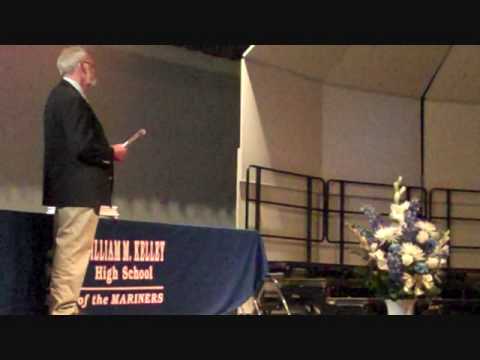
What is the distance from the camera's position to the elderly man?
2.98m

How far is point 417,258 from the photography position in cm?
287

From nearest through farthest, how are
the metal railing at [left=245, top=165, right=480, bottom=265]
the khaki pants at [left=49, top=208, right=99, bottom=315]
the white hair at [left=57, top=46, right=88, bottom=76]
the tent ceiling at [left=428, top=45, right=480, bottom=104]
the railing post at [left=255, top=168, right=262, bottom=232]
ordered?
the khaki pants at [left=49, top=208, right=99, bottom=315] → the white hair at [left=57, top=46, right=88, bottom=76] → the railing post at [left=255, top=168, right=262, bottom=232] → the metal railing at [left=245, top=165, right=480, bottom=265] → the tent ceiling at [left=428, top=45, right=480, bottom=104]

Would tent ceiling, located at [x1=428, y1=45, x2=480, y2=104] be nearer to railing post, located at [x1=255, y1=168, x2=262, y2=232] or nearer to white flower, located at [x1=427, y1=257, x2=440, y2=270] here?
railing post, located at [x1=255, y1=168, x2=262, y2=232]

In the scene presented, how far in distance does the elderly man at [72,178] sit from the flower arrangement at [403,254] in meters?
1.11

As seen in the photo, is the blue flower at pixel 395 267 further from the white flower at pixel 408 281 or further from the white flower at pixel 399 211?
the white flower at pixel 399 211

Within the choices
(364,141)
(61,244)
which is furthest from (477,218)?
(61,244)

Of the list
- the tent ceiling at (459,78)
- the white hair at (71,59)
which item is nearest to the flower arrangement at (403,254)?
the white hair at (71,59)

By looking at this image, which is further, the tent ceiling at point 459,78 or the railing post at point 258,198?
the tent ceiling at point 459,78

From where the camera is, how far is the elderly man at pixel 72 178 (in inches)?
117

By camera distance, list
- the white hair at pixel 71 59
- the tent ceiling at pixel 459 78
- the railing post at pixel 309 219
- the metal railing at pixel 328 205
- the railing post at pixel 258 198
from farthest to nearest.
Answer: the tent ceiling at pixel 459 78, the railing post at pixel 309 219, the metal railing at pixel 328 205, the railing post at pixel 258 198, the white hair at pixel 71 59

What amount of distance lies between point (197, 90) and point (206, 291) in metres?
3.65

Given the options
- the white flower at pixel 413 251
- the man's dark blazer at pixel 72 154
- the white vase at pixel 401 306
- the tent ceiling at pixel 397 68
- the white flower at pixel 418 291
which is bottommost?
the white vase at pixel 401 306

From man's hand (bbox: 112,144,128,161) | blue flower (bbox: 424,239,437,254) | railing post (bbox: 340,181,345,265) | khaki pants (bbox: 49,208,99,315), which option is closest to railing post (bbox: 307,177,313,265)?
railing post (bbox: 340,181,345,265)

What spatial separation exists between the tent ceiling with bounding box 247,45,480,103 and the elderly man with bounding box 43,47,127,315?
160 inches
